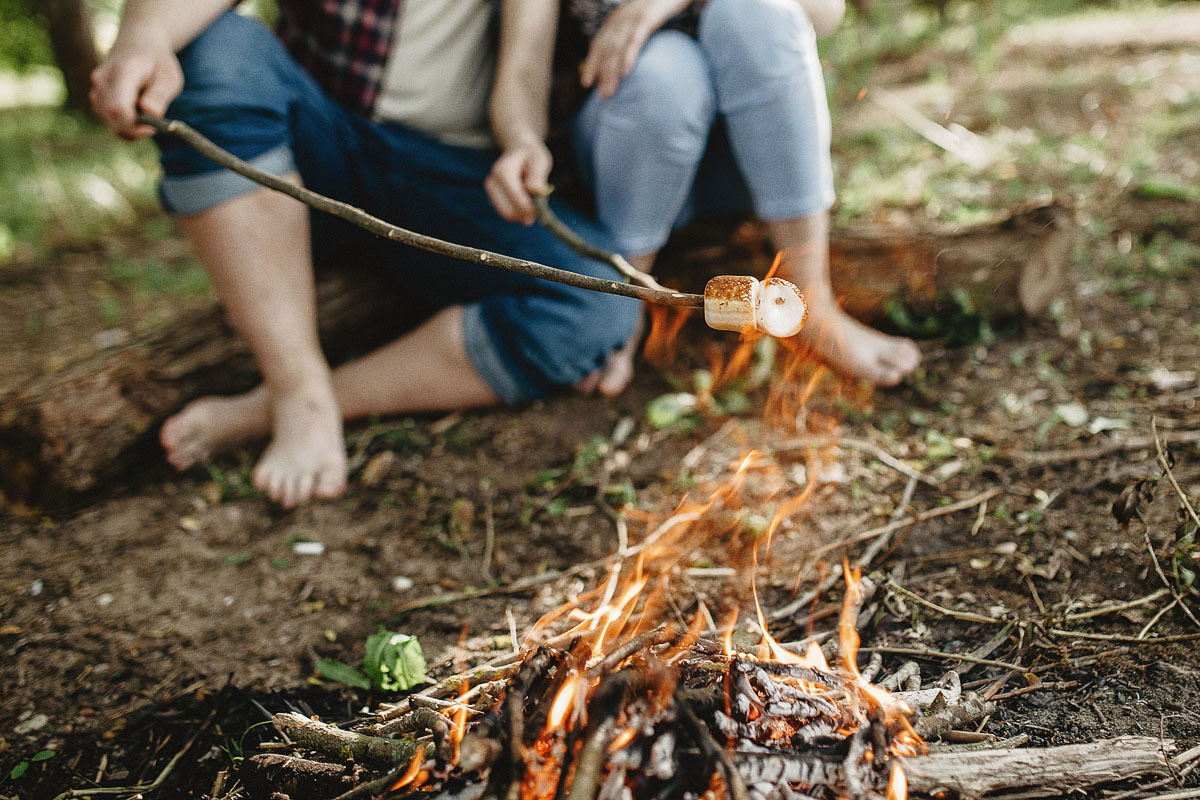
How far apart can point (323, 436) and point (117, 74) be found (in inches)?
34.4

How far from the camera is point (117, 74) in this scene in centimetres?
149

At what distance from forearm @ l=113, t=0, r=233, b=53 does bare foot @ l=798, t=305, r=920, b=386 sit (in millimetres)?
1585

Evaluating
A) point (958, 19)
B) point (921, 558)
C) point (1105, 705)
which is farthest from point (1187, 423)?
point (958, 19)

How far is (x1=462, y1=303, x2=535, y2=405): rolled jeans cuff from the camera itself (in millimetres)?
1918

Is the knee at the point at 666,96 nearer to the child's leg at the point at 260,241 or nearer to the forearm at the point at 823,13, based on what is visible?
the forearm at the point at 823,13

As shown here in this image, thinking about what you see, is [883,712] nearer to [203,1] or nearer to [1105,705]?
[1105,705]

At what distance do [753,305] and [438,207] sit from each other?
1214 mm

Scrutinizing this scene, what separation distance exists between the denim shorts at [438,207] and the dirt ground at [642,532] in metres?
0.22

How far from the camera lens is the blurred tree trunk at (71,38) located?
628 centimetres

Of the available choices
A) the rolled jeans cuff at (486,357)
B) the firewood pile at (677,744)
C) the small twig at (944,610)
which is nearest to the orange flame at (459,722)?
the firewood pile at (677,744)

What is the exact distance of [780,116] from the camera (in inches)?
65.7

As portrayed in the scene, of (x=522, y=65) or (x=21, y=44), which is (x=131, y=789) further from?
(x=21, y=44)

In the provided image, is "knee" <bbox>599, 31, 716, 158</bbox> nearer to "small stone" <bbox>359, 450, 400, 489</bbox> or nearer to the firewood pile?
"small stone" <bbox>359, 450, 400, 489</bbox>

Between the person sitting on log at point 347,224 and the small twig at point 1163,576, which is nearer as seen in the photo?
the small twig at point 1163,576
